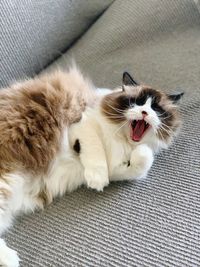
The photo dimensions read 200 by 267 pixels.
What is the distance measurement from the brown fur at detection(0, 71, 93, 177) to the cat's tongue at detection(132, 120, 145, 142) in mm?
182

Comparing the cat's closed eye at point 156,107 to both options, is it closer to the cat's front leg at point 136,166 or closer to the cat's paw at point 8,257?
the cat's front leg at point 136,166

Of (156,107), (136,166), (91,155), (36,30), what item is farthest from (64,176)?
(36,30)

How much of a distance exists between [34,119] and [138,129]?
11.4 inches

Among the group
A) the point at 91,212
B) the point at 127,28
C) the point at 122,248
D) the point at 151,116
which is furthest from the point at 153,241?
the point at 127,28

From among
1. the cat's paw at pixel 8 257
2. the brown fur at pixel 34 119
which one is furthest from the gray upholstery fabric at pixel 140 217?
the brown fur at pixel 34 119

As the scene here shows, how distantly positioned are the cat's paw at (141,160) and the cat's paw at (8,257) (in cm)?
38

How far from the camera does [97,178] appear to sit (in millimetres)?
1026

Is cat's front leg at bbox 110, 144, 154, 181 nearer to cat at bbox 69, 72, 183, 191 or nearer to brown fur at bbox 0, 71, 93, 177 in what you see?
cat at bbox 69, 72, 183, 191

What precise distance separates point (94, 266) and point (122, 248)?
0.26ft

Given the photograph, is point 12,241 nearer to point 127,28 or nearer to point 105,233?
point 105,233

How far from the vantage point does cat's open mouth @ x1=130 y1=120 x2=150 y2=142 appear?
3.51 feet

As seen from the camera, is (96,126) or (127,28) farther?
(127,28)

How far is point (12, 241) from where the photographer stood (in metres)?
0.96

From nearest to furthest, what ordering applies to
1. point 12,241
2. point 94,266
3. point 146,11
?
point 94,266 < point 12,241 < point 146,11
